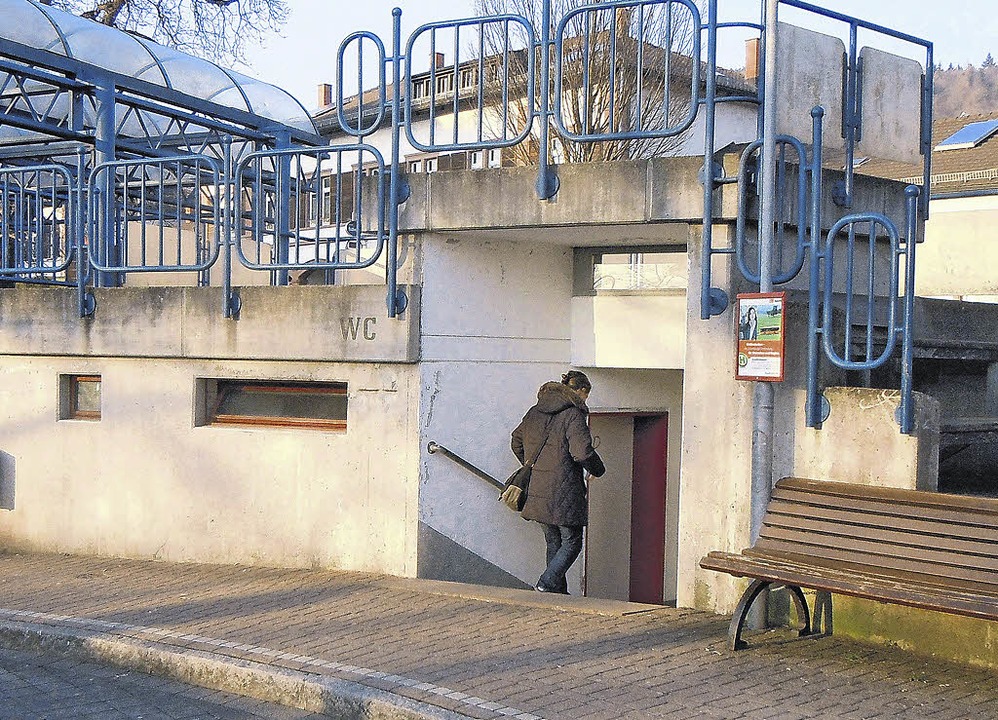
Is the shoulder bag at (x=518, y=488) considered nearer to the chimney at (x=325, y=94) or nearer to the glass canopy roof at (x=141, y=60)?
the glass canopy roof at (x=141, y=60)

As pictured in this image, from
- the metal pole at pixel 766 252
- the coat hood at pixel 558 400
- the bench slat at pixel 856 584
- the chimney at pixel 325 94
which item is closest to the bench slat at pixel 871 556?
the bench slat at pixel 856 584

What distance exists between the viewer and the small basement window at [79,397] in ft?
32.1

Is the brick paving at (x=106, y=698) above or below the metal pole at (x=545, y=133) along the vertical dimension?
below

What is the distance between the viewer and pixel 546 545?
890 centimetres

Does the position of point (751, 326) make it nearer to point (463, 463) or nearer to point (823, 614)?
point (823, 614)

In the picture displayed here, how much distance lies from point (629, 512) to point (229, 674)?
4424 mm

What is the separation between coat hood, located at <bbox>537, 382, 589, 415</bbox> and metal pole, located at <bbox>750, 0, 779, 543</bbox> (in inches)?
58.9

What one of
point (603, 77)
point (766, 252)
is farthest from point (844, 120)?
point (603, 77)

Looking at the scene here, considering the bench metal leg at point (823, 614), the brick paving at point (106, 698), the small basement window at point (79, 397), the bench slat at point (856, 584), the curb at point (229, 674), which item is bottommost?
the brick paving at point (106, 698)

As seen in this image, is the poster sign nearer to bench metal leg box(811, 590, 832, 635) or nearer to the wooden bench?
the wooden bench

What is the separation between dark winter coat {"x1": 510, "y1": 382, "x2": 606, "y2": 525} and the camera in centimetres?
794

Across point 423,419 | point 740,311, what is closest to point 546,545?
point 423,419

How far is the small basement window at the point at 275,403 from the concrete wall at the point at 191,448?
131 millimetres

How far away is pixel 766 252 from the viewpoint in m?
6.74
